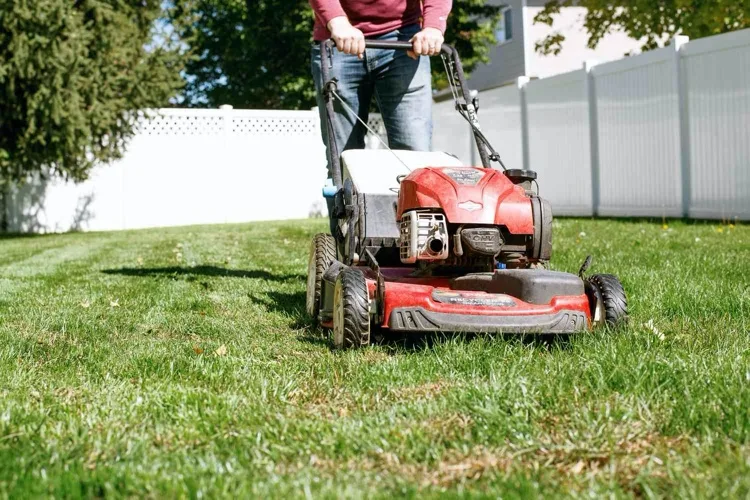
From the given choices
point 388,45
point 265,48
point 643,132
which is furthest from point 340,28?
point 265,48

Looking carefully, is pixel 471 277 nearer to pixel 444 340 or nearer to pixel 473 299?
pixel 473 299

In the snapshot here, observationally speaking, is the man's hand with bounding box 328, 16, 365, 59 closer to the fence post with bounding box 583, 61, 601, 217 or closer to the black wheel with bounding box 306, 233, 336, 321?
the black wheel with bounding box 306, 233, 336, 321

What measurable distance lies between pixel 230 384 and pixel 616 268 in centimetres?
307

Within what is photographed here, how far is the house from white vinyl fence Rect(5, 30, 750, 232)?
7012mm

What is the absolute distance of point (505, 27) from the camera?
24.1 metres

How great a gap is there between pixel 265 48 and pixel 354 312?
67.6 feet

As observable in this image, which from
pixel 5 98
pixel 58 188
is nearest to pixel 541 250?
pixel 5 98

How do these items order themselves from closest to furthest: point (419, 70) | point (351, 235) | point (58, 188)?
point (351, 235) → point (419, 70) → point (58, 188)

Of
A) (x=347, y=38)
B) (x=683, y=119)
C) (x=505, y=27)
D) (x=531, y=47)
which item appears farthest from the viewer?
(x=505, y=27)

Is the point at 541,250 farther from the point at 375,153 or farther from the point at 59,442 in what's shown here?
the point at 59,442

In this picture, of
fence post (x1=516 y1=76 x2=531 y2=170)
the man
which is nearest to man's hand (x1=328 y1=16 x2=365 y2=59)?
the man

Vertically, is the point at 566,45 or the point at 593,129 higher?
the point at 566,45

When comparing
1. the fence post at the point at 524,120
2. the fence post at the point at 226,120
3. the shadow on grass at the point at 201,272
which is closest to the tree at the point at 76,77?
the fence post at the point at 226,120

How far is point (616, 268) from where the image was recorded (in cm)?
514
